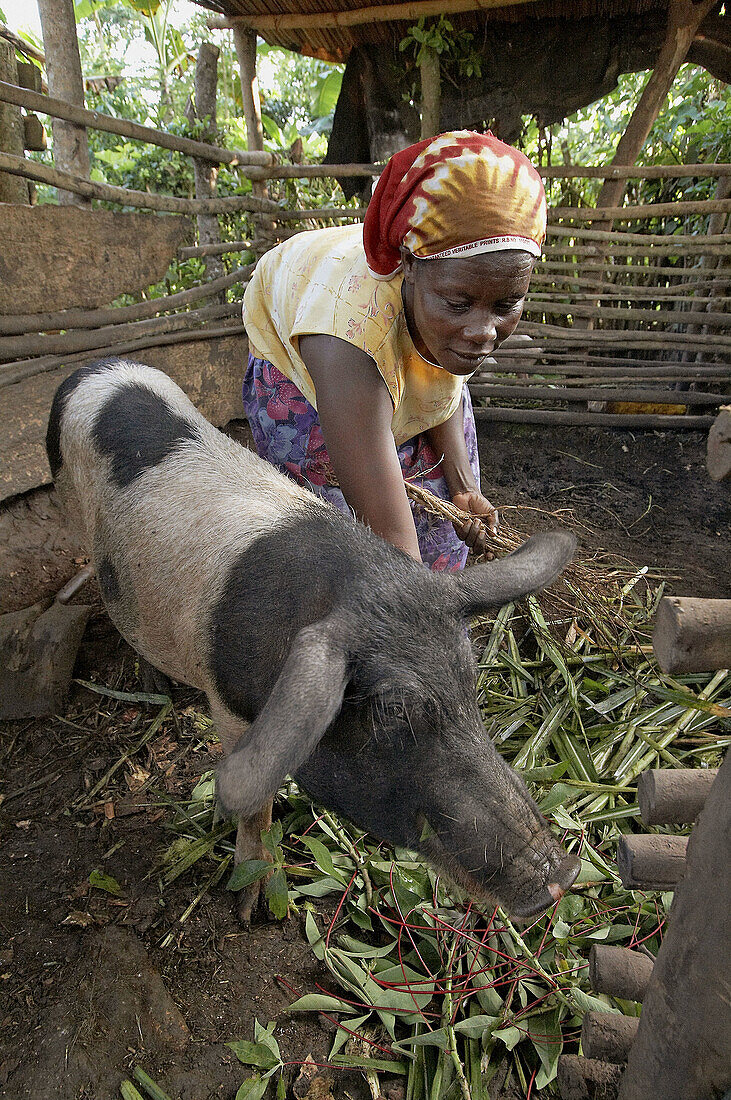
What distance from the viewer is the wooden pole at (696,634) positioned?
102 centimetres

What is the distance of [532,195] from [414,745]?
1.40 m

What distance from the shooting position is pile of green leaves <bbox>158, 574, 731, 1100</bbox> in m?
1.69

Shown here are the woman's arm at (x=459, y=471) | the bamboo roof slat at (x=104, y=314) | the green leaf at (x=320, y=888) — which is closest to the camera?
the green leaf at (x=320, y=888)

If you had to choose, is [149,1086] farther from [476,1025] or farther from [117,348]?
[117,348]

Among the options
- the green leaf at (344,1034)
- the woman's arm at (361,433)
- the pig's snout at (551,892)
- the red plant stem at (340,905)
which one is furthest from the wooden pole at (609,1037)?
the woman's arm at (361,433)

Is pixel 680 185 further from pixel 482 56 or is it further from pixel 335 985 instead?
pixel 335 985

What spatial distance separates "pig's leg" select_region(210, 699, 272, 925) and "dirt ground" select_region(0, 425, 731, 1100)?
0.06m

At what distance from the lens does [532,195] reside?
171 cm

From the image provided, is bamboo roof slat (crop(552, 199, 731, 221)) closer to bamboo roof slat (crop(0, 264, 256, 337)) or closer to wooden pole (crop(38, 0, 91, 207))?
bamboo roof slat (crop(0, 264, 256, 337))

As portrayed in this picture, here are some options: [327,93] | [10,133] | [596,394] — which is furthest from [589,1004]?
[327,93]

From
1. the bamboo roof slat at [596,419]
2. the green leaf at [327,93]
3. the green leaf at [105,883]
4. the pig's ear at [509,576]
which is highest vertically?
A: the green leaf at [327,93]

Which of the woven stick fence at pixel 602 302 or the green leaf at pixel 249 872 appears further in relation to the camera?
the woven stick fence at pixel 602 302

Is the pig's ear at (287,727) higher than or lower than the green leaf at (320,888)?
higher

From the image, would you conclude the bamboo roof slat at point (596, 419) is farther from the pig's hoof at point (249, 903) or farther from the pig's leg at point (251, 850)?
the pig's hoof at point (249, 903)
